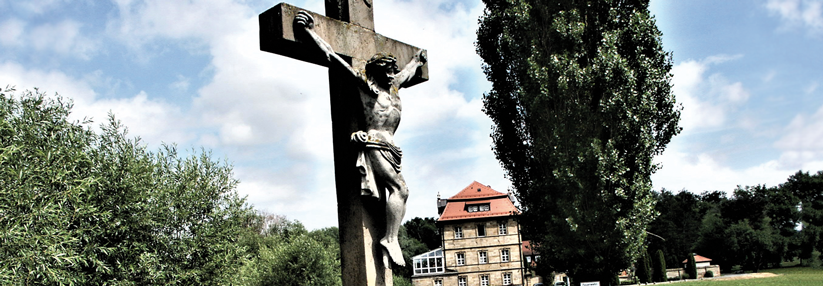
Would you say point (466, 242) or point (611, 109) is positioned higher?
point (611, 109)

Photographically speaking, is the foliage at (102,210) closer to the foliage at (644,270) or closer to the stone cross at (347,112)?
the stone cross at (347,112)

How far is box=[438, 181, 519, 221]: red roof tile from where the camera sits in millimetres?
48888

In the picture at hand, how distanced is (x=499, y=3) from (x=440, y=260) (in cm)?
3379

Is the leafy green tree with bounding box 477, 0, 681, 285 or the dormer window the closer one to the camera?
the leafy green tree with bounding box 477, 0, 681, 285

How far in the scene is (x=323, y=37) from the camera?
3.92 m

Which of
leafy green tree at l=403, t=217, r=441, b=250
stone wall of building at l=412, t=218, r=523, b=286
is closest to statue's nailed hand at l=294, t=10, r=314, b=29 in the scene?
stone wall of building at l=412, t=218, r=523, b=286

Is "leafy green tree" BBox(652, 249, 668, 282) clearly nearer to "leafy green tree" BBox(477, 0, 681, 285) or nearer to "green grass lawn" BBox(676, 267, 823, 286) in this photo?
"green grass lawn" BBox(676, 267, 823, 286)

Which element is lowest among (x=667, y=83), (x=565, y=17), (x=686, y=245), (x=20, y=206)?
(x=686, y=245)

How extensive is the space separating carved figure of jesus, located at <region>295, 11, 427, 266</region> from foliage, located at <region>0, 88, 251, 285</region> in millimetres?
8867

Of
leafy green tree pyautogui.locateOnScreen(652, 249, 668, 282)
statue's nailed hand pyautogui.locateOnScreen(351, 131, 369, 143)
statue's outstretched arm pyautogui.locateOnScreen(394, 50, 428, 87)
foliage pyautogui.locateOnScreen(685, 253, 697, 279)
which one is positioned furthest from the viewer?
foliage pyautogui.locateOnScreen(685, 253, 697, 279)

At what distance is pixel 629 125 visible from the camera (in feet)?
56.7

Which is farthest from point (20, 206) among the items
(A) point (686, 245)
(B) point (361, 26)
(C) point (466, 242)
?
(A) point (686, 245)

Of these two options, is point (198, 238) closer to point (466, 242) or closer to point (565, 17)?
point (565, 17)

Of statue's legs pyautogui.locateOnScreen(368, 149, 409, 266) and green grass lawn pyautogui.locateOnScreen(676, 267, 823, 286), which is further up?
statue's legs pyautogui.locateOnScreen(368, 149, 409, 266)
